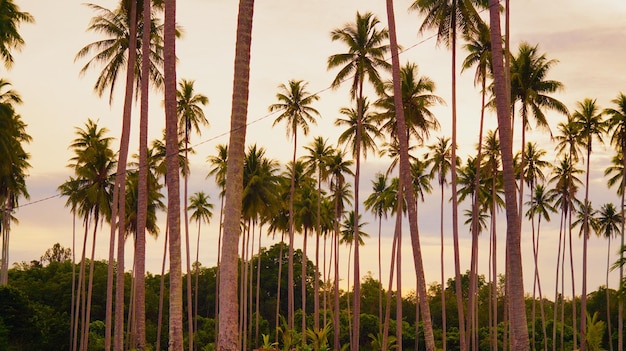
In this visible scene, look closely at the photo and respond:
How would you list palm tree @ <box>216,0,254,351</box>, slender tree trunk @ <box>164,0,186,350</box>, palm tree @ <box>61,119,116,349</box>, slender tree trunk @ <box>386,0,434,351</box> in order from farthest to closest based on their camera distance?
palm tree @ <box>61,119,116,349</box> → slender tree trunk @ <box>386,0,434,351</box> → slender tree trunk @ <box>164,0,186,350</box> → palm tree @ <box>216,0,254,351</box>

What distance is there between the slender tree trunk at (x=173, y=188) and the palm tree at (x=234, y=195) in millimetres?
4635

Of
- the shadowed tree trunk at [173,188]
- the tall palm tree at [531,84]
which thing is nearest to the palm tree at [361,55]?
the tall palm tree at [531,84]

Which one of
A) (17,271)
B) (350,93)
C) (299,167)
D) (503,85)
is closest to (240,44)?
(503,85)

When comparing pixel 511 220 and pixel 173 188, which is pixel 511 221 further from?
pixel 173 188

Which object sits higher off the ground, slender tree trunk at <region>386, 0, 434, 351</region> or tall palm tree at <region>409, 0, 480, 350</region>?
tall palm tree at <region>409, 0, 480, 350</region>

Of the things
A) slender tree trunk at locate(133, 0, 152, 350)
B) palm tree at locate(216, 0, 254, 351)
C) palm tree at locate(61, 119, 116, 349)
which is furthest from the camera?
palm tree at locate(61, 119, 116, 349)

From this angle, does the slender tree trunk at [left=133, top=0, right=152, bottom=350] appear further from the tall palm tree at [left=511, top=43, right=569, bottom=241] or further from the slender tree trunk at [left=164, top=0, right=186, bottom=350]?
the tall palm tree at [left=511, top=43, right=569, bottom=241]

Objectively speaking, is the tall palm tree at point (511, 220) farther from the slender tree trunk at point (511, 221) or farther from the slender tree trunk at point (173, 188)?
the slender tree trunk at point (173, 188)

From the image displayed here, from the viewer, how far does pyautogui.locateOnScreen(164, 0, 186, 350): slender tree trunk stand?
2117cm

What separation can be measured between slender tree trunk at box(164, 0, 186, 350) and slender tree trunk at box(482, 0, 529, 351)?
831 cm

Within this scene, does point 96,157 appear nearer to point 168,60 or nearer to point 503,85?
point 168,60

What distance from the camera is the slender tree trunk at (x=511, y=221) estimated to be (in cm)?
1981

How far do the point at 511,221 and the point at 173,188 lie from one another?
892 centimetres

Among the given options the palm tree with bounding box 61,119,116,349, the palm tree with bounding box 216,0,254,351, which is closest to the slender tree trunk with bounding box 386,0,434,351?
the palm tree with bounding box 216,0,254,351
